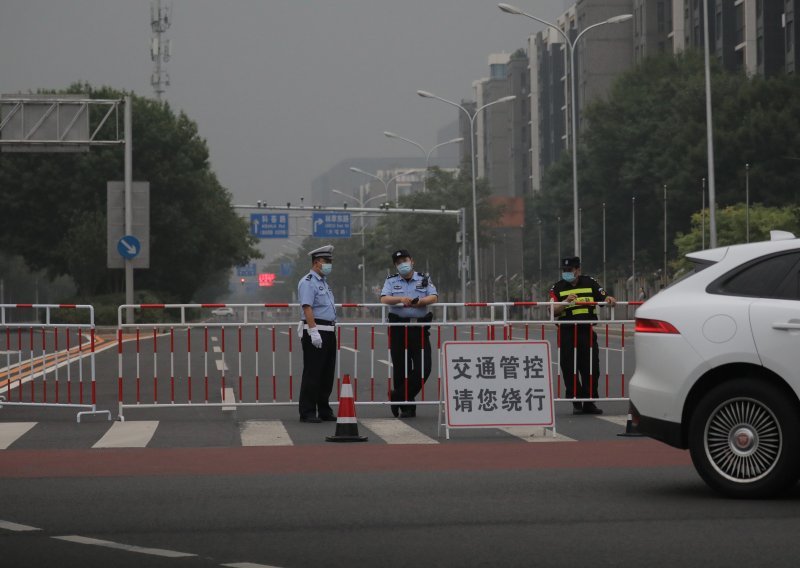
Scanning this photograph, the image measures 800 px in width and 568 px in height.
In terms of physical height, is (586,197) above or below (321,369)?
above

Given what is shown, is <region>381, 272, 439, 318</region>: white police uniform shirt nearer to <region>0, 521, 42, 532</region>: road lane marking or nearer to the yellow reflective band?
the yellow reflective band

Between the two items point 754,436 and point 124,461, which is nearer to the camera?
point 754,436

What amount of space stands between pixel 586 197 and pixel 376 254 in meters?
31.4

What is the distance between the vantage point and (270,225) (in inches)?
3745

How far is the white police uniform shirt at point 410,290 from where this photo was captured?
18203 millimetres

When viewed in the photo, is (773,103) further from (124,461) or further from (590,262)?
(124,461)

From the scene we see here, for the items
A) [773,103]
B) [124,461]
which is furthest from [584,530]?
[773,103]

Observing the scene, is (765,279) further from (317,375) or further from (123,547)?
(317,375)

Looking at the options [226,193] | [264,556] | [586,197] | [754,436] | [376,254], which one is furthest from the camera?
[376,254]

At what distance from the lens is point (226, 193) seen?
90250 mm

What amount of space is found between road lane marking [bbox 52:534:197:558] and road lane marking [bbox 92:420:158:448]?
581cm

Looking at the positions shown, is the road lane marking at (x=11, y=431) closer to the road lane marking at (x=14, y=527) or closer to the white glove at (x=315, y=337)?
the white glove at (x=315, y=337)

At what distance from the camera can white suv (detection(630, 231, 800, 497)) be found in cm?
998

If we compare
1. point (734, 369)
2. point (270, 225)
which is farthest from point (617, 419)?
point (270, 225)
